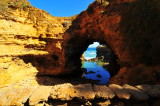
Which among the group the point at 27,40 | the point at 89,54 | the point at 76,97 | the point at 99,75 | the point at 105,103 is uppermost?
the point at 27,40

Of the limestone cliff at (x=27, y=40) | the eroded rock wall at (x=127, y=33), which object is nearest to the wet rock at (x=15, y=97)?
the eroded rock wall at (x=127, y=33)

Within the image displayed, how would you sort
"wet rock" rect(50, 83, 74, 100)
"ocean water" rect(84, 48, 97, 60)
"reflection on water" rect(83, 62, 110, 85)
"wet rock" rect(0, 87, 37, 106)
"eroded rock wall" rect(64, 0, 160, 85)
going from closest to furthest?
"wet rock" rect(0, 87, 37, 106)
"wet rock" rect(50, 83, 74, 100)
"eroded rock wall" rect(64, 0, 160, 85)
"reflection on water" rect(83, 62, 110, 85)
"ocean water" rect(84, 48, 97, 60)

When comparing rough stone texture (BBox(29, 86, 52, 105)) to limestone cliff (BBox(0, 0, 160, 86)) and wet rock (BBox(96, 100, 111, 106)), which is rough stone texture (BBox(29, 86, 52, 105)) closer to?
wet rock (BBox(96, 100, 111, 106))

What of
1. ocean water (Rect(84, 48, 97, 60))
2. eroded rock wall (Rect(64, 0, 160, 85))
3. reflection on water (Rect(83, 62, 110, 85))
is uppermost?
eroded rock wall (Rect(64, 0, 160, 85))

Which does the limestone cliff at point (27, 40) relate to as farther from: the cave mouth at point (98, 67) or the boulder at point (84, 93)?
the boulder at point (84, 93)

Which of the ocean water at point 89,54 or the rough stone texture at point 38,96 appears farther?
the ocean water at point 89,54

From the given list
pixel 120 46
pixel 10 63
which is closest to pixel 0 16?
pixel 10 63

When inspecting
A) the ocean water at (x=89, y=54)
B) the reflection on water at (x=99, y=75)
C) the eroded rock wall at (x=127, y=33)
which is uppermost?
the eroded rock wall at (x=127, y=33)

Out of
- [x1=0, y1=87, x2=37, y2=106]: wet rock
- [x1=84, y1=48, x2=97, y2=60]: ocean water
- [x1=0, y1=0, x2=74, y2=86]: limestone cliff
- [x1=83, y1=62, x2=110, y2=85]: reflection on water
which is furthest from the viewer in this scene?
[x1=84, y1=48, x2=97, y2=60]: ocean water

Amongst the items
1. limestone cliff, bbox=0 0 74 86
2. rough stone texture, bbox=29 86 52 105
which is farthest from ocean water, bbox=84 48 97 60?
rough stone texture, bbox=29 86 52 105

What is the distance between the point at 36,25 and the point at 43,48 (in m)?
2.69

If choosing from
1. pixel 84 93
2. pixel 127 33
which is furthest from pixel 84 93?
pixel 127 33

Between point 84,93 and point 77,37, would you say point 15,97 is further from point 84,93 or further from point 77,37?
point 77,37

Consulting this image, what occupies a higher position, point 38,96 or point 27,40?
point 27,40
